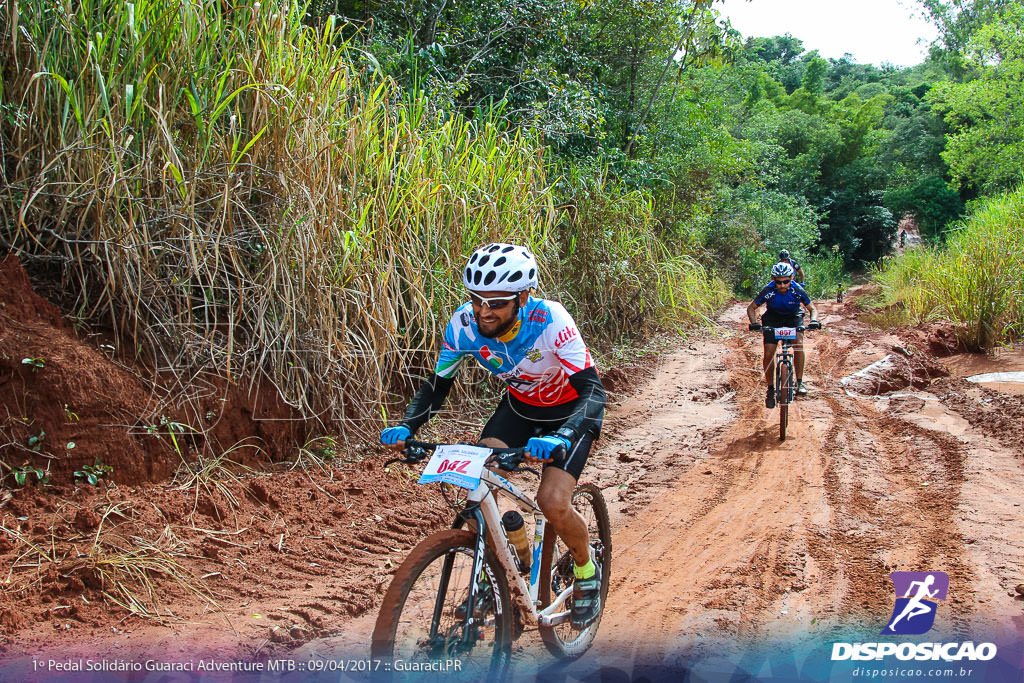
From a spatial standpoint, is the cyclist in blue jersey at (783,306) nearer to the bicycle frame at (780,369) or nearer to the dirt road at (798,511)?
the bicycle frame at (780,369)

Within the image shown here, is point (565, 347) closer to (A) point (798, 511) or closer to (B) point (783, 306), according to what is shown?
(A) point (798, 511)

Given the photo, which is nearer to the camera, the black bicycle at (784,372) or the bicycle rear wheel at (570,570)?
the bicycle rear wheel at (570,570)

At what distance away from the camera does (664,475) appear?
6.65 m

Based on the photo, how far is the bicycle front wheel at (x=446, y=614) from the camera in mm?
2570

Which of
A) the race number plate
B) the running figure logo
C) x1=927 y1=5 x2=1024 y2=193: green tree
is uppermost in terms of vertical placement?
x1=927 y1=5 x2=1024 y2=193: green tree

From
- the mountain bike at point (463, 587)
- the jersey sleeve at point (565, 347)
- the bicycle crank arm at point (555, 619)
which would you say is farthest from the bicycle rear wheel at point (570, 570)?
the jersey sleeve at point (565, 347)

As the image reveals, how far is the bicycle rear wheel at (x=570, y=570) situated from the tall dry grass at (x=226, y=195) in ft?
7.82

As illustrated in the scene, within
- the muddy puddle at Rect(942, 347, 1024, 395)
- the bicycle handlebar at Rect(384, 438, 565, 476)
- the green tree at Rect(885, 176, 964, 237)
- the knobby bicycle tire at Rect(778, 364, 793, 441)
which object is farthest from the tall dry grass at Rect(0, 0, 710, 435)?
the green tree at Rect(885, 176, 964, 237)

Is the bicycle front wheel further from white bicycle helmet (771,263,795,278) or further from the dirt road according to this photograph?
white bicycle helmet (771,263,795,278)

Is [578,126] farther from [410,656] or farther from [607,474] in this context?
[410,656]

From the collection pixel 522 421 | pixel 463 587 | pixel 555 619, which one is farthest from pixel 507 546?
pixel 522 421

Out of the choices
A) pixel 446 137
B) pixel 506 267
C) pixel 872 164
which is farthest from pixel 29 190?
pixel 872 164

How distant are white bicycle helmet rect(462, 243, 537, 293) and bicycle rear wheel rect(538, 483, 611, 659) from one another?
1.16 metres

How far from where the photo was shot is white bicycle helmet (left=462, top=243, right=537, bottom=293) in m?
3.24
